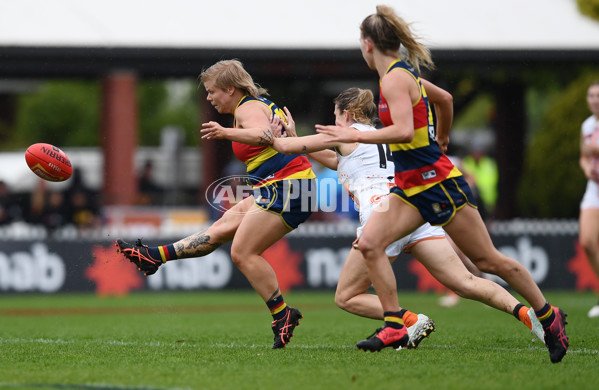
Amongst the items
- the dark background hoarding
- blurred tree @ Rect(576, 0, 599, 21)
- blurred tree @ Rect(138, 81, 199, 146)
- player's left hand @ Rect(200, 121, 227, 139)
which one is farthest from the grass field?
blurred tree @ Rect(138, 81, 199, 146)

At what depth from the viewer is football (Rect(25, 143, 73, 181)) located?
7.60 metres

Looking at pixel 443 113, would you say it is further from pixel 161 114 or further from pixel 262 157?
pixel 161 114

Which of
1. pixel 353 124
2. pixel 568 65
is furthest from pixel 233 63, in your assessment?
pixel 568 65

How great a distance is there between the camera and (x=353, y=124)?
287 inches

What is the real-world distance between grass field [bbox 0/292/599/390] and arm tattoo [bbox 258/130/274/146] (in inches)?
60.6

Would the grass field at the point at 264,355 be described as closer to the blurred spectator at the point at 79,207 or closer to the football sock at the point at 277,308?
the football sock at the point at 277,308

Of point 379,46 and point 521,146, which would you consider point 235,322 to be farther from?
point 521,146

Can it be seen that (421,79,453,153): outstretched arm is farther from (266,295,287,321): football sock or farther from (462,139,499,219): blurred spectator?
(462,139,499,219): blurred spectator

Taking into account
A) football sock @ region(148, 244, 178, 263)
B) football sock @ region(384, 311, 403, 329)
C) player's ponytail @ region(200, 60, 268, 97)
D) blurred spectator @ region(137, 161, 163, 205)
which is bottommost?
blurred spectator @ region(137, 161, 163, 205)

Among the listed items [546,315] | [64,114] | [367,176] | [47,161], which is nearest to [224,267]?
[47,161]

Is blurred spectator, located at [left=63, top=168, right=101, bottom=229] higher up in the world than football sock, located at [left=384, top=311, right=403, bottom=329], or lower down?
lower down

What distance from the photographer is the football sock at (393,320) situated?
6262 millimetres

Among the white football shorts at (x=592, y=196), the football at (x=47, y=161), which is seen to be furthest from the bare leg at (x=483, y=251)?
the white football shorts at (x=592, y=196)

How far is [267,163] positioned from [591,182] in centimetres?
420
